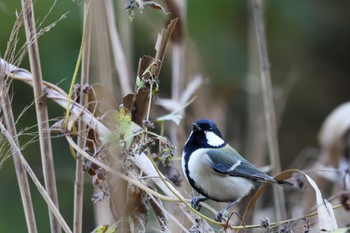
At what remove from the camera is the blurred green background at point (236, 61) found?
2.94m

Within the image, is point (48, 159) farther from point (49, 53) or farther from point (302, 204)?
point (49, 53)

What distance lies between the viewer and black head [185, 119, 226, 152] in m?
1.60

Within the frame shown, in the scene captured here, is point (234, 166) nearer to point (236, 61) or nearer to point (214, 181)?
point (214, 181)

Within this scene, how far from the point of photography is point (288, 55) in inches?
151

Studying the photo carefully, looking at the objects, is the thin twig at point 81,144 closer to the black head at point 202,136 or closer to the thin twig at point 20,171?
the thin twig at point 20,171

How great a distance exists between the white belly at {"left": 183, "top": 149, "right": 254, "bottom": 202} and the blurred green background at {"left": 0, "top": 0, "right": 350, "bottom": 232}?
101cm

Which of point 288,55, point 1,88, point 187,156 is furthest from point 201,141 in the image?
point 288,55

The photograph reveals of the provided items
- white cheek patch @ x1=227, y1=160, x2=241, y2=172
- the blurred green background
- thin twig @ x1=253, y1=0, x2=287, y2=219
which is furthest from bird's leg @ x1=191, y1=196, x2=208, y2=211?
the blurred green background

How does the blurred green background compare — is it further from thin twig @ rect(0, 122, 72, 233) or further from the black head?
thin twig @ rect(0, 122, 72, 233)

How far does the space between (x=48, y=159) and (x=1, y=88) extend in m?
0.18

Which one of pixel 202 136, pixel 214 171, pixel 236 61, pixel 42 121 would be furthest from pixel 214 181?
pixel 236 61

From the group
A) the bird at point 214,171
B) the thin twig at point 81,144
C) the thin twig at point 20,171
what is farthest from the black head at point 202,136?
the thin twig at point 20,171

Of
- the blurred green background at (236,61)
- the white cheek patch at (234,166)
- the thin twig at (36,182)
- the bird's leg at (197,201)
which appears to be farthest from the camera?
the blurred green background at (236,61)

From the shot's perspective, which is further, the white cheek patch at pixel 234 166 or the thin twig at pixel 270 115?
the thin twig at pixel 270 115
